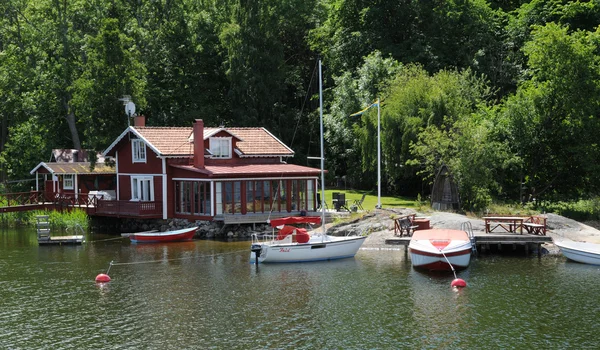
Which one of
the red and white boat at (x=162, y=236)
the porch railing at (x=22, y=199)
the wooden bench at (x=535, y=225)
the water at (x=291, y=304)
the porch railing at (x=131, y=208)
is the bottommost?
the water at (x=291, y=304)

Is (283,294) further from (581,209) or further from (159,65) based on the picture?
(159,65)

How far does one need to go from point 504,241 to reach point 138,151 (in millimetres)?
26509

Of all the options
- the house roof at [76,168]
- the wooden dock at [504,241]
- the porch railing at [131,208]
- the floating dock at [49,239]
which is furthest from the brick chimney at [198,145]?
the wooden dock at [504,241]

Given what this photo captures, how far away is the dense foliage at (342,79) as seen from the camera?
51188 millimetres

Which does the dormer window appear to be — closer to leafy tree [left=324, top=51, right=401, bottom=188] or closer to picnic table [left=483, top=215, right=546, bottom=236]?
leafy tree [left=324, top=51, right=401, bottom=188]

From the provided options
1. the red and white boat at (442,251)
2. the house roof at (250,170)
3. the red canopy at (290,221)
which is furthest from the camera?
the house roof at (250,170)

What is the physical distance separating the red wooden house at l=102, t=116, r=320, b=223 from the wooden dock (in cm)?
1044

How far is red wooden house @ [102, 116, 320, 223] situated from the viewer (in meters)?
47.1

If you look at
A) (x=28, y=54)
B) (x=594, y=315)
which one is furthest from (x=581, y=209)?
(x=28, y=54)

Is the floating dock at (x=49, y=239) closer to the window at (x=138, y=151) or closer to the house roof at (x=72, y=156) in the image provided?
the window at (x=138, y=151)

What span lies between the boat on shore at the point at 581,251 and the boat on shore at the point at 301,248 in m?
10.2

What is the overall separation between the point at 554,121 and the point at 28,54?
155 ft

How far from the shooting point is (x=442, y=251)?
34.3 m

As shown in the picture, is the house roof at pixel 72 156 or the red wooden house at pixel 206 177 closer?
the red wooden house at pixel 206 177
